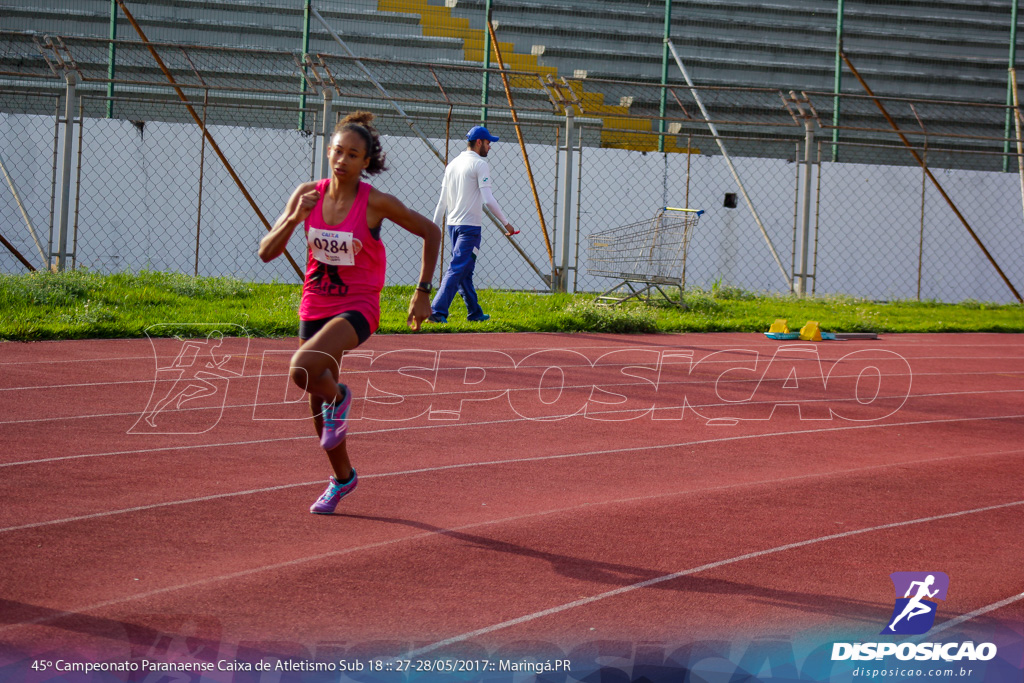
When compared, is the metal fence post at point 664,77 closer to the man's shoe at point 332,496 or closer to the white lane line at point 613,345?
the white lane line at point 613,345

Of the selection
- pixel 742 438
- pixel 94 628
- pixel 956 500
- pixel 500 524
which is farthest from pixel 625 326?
pixel 94 628

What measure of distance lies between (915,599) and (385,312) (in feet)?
27.8

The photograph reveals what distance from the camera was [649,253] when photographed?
42.0 ft

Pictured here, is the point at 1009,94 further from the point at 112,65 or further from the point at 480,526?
the point at 480,526

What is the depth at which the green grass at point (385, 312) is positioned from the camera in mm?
10125

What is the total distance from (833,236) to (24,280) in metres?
12.6

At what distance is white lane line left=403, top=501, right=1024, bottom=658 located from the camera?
10.5ft

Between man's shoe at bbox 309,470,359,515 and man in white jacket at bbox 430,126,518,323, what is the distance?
18.7 ft

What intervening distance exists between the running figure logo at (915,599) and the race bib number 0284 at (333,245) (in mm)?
2797

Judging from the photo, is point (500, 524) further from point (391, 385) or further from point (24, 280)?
point (24, 280)

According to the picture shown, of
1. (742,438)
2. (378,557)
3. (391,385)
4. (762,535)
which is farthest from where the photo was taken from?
(391,385)

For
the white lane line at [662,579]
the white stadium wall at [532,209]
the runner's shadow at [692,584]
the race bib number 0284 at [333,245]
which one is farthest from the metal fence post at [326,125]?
the white lane line at [662,579]

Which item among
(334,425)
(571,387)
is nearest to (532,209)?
(571,387)

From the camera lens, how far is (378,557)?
3996mm
